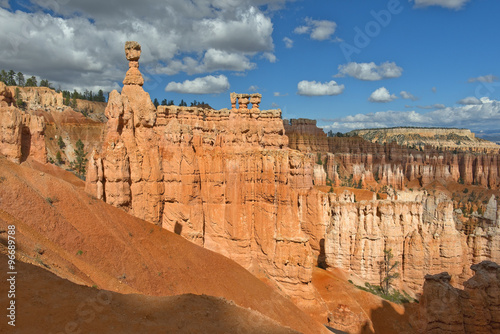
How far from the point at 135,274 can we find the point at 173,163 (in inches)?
368

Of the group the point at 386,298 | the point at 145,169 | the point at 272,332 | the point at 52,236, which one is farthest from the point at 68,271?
the point at 386,298

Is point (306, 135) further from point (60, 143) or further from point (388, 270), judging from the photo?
point (388, 270)

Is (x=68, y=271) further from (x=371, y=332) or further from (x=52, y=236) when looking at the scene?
(x=371, y=332)

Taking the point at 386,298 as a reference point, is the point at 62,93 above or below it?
above

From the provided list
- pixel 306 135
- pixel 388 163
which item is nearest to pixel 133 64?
pixel 306 135

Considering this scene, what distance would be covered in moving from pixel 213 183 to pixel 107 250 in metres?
10.6

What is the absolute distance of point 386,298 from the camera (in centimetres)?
2473

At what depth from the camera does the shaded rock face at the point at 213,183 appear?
1978 centimetres

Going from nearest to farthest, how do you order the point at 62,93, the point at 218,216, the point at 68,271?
1. the point at 68,271
2. the point at 218,216
3. the point at 62,93

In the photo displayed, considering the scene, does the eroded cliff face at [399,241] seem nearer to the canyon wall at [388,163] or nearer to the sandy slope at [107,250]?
the sandy slope at [107,250]

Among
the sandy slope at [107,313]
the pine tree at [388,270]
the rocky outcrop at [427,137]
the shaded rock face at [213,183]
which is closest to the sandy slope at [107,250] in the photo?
the sandy slope at [107,313]

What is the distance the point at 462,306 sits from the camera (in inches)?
547

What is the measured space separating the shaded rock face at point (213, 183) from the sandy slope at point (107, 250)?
9.69 feet

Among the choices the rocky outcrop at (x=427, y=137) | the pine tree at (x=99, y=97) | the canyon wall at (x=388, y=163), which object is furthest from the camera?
the rocky outcrop at (x=427, y=137)
